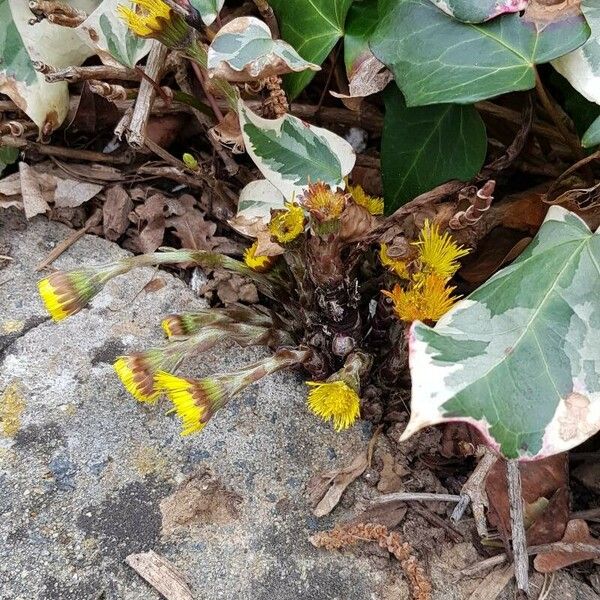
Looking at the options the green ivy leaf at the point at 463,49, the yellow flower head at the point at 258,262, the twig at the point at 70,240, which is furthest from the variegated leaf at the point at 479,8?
the twig at the point at 70,240

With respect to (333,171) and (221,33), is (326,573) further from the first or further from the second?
(221,33)

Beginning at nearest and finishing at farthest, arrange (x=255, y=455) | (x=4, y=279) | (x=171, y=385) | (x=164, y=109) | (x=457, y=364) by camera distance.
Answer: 1. (x=457, y=364)
2. (x=171, y=385)
3. (x=255, y=455)
4. (x=4, y=279)
5. (x=164, y=109)

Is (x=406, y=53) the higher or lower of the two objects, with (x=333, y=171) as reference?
higher

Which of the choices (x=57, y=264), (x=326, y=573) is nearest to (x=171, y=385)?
(x=326, y=573)

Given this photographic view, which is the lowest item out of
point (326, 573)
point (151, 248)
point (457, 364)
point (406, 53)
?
point (326, 573)

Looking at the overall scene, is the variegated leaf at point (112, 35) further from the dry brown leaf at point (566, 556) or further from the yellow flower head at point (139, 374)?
the dry brown leaf at point (566, 556)

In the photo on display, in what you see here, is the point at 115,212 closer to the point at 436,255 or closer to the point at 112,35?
the point at 112,35

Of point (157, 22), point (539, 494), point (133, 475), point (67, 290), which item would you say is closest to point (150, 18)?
point (157, 22)
